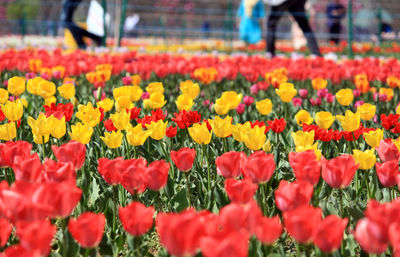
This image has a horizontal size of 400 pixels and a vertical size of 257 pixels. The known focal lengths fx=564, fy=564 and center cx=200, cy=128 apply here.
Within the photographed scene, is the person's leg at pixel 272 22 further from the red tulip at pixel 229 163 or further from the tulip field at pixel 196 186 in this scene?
the red tulip at pixel 229 163

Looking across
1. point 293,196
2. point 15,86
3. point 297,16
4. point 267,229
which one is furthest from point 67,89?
point 297,16

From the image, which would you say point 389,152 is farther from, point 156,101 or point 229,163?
point 156,101

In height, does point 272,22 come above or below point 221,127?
above

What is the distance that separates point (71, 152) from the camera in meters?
1.84

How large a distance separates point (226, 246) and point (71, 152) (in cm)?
96

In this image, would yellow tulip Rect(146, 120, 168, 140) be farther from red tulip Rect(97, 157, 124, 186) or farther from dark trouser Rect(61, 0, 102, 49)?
dark trouser Rect(61, 0, 102, 49)

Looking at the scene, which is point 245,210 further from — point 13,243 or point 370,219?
point 13,243

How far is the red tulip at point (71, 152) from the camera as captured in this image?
1823 millimetres


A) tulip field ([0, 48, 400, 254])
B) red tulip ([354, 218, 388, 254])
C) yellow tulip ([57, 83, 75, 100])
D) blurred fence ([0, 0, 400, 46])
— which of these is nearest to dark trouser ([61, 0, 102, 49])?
tulip field ([0, 48, 400, 254])

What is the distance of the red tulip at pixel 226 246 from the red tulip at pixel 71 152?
0.91 meters

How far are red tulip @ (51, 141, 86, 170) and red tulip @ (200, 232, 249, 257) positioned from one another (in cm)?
91

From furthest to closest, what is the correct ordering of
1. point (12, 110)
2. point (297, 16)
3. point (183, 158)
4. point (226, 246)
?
point (297, 16) < point (12, 110) < point (183, 158) < point (226, 246)

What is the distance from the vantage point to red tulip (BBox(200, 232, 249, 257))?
1010 millimetres

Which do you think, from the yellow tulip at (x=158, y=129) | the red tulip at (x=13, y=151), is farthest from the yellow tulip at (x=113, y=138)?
the red tulip at (x=13, y=151)
